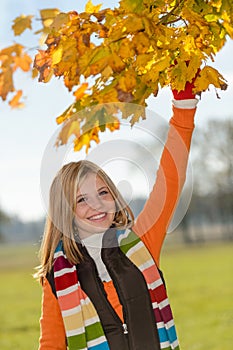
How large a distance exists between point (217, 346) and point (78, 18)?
7284mm

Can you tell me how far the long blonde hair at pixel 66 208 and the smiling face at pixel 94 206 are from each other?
0.05 ft

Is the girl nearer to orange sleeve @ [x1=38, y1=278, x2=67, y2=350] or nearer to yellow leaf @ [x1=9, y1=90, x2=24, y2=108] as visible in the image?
orange sleeve @ [x1=38, y1=278, x2=67, y2=350]

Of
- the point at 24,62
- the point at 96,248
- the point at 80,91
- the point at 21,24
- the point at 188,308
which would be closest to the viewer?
the point at 21,24

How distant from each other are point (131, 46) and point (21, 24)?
0.37 meters

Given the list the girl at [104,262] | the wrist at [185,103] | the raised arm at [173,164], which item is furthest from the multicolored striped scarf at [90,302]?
the wrist at [185,103]

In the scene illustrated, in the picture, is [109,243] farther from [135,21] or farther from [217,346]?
[217,346]

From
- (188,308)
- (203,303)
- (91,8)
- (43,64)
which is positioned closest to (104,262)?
(43,64)

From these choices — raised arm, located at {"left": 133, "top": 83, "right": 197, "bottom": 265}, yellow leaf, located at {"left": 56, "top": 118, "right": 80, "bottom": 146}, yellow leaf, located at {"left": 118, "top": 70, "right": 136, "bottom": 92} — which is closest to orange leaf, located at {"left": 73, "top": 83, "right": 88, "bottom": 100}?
yellow leaf, located at {"left": 56, "top": 118, "right": 80, "bottom": 146}

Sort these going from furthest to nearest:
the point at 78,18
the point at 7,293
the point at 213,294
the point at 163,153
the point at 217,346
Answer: the point at 7,293 → the point at 213,294 → the point at 217,346 → the point at 163,153 → the point at 78,18

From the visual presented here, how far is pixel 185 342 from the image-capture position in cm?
958

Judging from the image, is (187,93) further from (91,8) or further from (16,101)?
(16,101)

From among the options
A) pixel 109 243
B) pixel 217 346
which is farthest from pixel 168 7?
pixel 217 346

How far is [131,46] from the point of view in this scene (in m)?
2.28

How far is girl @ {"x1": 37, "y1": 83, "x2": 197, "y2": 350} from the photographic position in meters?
2.52
